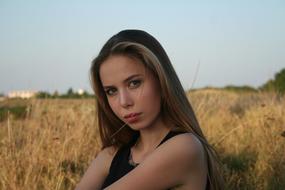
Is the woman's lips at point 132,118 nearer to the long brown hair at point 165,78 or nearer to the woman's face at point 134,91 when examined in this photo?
the woman's face at point 134,91

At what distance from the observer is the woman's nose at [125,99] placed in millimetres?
1773

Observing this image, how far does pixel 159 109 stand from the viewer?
72.6 inches

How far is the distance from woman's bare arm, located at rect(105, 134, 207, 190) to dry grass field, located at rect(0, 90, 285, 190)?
4.39 feet

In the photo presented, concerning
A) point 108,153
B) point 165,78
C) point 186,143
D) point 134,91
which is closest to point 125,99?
point 134,91

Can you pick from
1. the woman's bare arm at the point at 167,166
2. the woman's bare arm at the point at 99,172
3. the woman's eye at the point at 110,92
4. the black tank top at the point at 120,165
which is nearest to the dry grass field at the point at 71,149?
the woman's bare arm at the point at 99,172

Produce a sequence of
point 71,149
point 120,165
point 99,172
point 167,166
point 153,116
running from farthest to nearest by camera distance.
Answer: point 71,149
point 99,172
point 120,165
point 153,116
point 167,166

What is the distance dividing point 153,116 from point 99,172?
461 mm

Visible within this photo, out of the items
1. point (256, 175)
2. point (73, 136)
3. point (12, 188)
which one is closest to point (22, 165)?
point (12, 188)

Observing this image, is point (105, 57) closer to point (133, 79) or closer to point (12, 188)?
point (133, 79)

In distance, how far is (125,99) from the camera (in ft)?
5.83

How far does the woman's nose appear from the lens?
1.77 metres

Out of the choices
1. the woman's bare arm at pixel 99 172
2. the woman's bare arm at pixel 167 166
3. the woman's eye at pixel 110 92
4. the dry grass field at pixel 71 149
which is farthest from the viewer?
the dry grass field at pixel 71 149

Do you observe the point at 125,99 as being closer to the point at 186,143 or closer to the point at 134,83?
the point at 134,83

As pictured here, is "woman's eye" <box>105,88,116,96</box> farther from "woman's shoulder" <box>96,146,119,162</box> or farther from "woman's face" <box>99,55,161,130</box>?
"woman's shoulder" <box>96,146,119,162</box>
